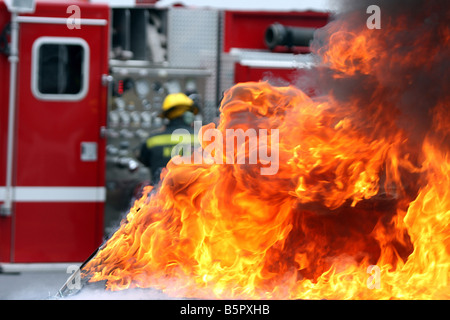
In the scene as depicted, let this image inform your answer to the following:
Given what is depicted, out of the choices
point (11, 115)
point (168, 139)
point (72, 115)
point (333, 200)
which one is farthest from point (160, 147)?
point (333, 200)

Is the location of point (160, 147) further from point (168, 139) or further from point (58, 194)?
point (58, 194)

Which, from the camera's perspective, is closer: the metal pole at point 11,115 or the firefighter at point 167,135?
the firefighter at point 167,135

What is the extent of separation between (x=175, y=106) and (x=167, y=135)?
35cm

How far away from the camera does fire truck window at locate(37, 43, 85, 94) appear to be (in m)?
7.16

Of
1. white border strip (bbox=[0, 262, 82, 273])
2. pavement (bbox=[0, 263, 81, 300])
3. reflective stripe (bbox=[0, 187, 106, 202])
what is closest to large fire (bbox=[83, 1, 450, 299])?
pavement (bbox=[0, 263, 81, 300])

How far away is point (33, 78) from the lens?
7.14m

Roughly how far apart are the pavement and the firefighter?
1396 millimetres

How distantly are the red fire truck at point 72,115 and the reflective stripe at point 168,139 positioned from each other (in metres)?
0.64

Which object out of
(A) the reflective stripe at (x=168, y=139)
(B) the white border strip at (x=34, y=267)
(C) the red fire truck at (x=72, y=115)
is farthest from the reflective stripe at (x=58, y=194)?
(A) the reflective stripe at (x=168, y=139)

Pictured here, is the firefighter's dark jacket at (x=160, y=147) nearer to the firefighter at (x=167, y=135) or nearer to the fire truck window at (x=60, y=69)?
the firefighter at (x=167, y=135)

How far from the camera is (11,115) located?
7.07 m

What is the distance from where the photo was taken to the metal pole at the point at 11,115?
701 centimetres

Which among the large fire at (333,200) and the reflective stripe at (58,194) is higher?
the large fire at (333,200)

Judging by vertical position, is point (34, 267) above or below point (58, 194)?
below
